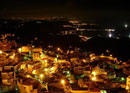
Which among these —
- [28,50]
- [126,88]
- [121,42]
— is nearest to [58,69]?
[126,88]

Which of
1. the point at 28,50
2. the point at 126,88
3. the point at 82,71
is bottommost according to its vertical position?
the point at 126,88

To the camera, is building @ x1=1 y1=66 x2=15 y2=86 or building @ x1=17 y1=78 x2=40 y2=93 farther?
building @ x1=1 y1=66 x2=15 y2=86

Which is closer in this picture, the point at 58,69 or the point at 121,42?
the point at 58,69

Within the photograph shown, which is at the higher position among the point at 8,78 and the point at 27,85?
the point at 8,78

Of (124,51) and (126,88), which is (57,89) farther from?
(124,51)

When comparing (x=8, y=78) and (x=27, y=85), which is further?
(x=8, y=78)

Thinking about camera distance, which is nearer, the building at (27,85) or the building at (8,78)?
the building at (27,85)

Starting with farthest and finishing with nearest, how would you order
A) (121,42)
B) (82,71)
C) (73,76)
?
(121,42) → (82,71) → (73,76)

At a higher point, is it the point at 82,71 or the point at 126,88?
the point at 82,71

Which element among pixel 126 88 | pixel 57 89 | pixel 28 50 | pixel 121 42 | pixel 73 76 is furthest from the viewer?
pixel 121 42
